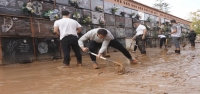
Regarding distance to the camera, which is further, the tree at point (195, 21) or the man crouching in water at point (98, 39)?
the tree at point (195, 21)

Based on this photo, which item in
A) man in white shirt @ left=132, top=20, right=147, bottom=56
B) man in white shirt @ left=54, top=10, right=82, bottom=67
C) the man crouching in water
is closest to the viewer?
the man crouching in water

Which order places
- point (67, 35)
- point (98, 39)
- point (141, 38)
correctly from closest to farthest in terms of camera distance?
point (98, 39)
point (67, 35)
point (141, 38)

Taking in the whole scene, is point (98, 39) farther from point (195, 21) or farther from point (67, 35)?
point (195, 21)

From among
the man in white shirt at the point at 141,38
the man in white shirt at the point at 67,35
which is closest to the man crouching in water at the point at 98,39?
the man in white shirt at the point at 67,35

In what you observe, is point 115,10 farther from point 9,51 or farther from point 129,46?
point 9,51

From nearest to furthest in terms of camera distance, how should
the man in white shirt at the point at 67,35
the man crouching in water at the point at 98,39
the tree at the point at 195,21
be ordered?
1. the man crouching in water at the point at 98,39
2. the man in white shirt at the point at 67,35
3. the tree at the point at 195,21

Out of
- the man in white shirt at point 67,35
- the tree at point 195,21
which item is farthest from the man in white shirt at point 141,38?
the tree at point 195,21

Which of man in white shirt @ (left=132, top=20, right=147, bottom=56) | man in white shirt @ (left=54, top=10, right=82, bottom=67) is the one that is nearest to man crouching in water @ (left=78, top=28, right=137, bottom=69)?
man in white shirt @ (left=54, top=10, right=82, bottom=67)

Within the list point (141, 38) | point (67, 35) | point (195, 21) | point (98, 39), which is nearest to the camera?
point (98, 39)

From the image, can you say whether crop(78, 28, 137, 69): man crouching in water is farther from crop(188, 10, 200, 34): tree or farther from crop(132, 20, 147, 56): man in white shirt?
crop(188, 10, 200, 34): tree

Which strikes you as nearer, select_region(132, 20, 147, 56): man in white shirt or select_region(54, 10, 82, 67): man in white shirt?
select_region(54, 10, 82, 67): man in white shirt

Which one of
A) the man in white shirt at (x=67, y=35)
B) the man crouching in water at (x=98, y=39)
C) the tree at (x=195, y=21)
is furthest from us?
the tree at (x=195, y=21)

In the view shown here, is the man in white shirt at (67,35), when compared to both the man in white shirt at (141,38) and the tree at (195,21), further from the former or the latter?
the tree at (195,21)

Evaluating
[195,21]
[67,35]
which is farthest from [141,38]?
[195,21]
